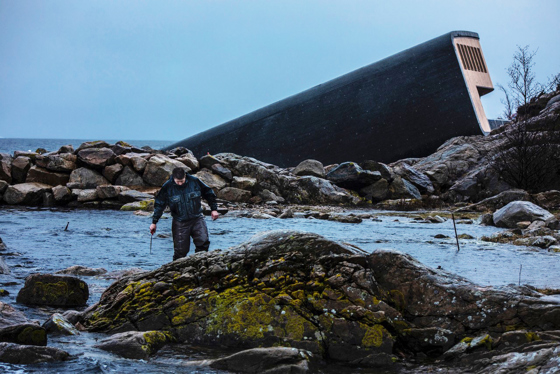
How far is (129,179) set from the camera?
78.5ft

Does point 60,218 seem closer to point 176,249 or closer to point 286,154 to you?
point 176,249

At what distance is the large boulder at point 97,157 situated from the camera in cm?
2405

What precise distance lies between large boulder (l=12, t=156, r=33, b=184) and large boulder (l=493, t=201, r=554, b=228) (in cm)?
2065

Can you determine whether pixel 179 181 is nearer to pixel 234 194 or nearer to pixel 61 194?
pixel 234 194

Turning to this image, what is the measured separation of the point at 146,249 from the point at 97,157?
45.8 feet

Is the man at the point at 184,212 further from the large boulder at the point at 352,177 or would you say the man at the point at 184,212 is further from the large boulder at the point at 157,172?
the large boulder at the point at 352,177

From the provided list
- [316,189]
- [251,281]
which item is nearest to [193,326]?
[251,281]

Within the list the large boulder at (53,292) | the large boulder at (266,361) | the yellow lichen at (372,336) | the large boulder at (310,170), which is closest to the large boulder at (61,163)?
the large boulder at (310,170)

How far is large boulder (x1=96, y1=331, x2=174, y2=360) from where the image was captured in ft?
13.0

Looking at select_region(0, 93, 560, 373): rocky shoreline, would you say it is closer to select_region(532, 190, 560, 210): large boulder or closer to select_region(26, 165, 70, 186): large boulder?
select_region(532, 190, 560, 210): large boulder

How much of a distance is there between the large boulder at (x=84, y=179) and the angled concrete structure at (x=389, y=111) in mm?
13371

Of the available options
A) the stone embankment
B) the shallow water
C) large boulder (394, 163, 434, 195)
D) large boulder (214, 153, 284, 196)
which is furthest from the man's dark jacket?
large boulder (394, 163, 434, 195)

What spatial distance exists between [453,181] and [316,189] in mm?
7490

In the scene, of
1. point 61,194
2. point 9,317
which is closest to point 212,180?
point 61,194
